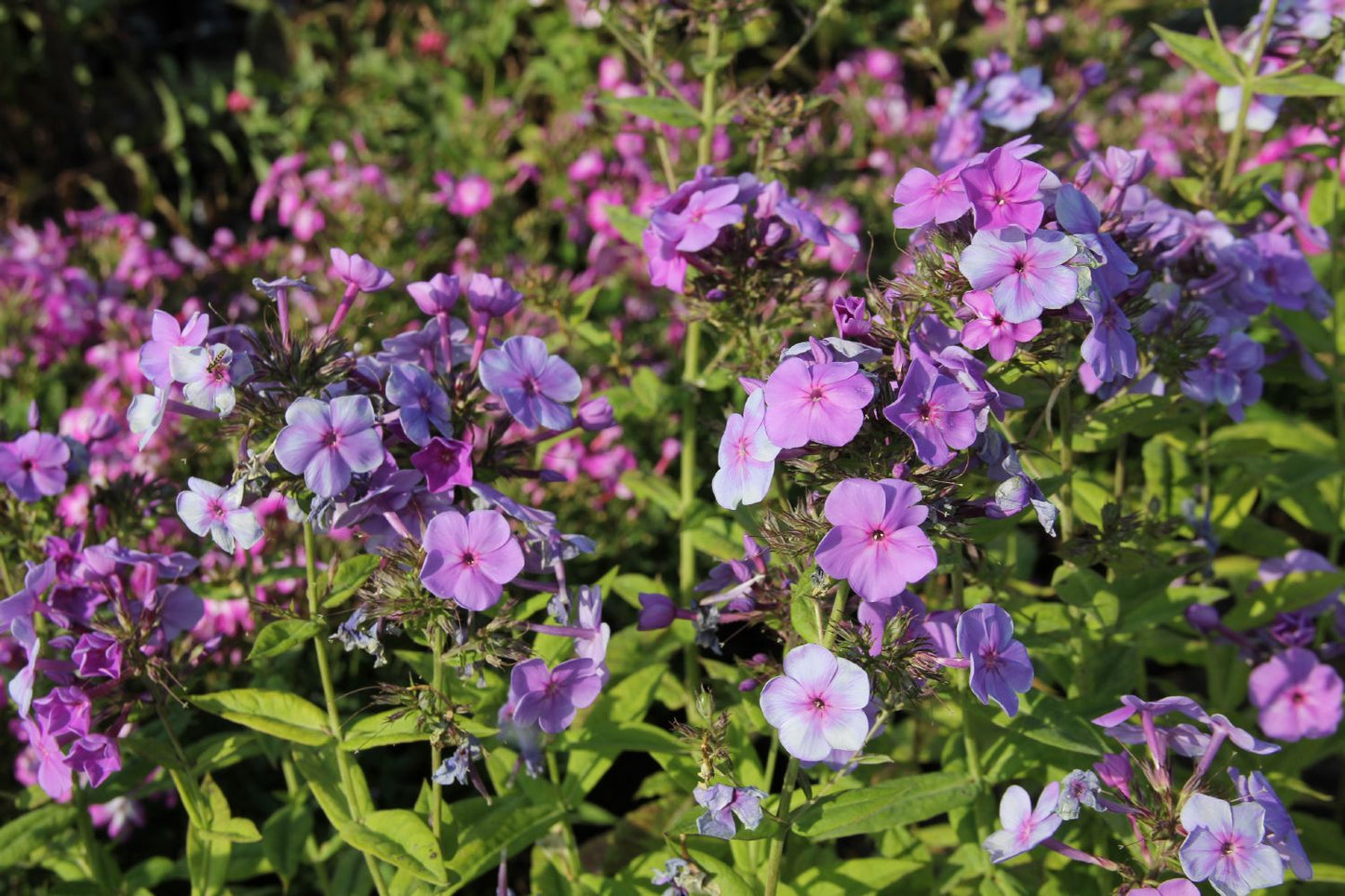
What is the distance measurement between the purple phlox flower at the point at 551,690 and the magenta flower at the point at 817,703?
41 centimetres

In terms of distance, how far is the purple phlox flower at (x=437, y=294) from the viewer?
1.99 metres

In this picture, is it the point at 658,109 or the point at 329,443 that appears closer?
the point at 329,443

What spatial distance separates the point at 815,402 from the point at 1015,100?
176 centimetres

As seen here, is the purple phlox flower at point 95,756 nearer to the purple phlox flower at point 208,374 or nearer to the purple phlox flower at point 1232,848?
the purple phlox flower at point 208,374

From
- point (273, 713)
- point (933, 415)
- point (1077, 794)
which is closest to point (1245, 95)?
point (933, 415)

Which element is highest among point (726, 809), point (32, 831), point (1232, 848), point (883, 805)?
point (726, 809)

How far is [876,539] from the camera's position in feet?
5.08

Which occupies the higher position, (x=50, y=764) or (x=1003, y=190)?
(x=1003, y=190)

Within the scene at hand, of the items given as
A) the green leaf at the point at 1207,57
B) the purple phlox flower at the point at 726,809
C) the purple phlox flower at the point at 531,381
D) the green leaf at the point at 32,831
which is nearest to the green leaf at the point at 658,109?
the purple phlox flower at the point at 531,381

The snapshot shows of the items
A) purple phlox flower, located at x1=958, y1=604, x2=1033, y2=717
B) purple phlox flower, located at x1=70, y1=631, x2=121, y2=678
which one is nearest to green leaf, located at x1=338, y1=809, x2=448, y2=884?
purple phlox flower, located at x1=70, y1=631, x2=121, y2=678

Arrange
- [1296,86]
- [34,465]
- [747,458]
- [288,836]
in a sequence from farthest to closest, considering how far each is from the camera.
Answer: [1296,86] → [288,836] → [34,465] → [747,458]

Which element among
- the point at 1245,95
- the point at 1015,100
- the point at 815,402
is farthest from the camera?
the point at 1015,100

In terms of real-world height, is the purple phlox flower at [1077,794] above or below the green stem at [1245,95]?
below

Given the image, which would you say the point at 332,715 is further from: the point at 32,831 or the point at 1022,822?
the point at 1022,822
